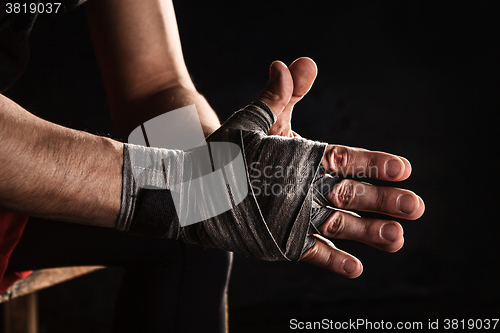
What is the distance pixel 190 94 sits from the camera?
75 centimetres

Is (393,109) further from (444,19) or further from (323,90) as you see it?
(444,19)

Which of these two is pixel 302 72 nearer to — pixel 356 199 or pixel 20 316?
pixel 356 199

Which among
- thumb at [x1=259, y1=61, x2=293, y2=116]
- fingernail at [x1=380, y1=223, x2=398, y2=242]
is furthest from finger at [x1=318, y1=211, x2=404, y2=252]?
thumb at [x1=259, y1=61, x2=293, y2=116]

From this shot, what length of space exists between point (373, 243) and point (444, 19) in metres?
1.34

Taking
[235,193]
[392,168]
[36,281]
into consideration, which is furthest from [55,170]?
[36,281]

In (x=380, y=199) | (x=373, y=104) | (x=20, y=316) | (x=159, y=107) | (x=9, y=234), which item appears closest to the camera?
(x=380, y=199)

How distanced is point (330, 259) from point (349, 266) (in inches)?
1.2

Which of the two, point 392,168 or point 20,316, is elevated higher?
point 392,168

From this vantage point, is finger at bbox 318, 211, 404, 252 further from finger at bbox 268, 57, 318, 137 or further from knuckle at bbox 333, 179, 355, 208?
finger at bbox 268, 57, 318, 137

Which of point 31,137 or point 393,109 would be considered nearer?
point 31,137

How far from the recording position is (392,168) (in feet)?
1.62

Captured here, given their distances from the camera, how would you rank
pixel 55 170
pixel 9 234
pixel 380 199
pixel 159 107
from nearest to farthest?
pixel 55 170 < pixel 380 199 < pixel 9 234 < pixel 159 107

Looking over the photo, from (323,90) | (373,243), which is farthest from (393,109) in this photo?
(373,243)

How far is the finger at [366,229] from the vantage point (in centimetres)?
52
